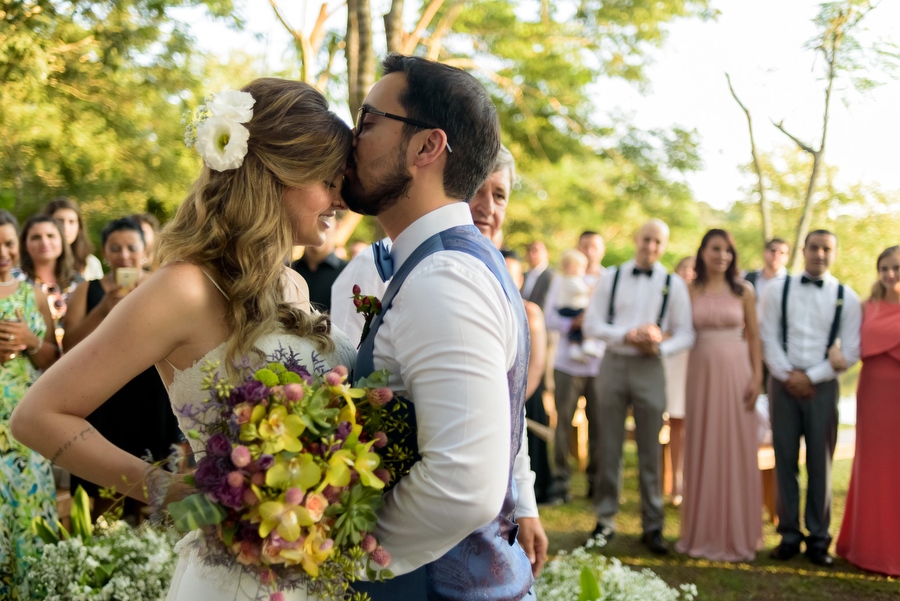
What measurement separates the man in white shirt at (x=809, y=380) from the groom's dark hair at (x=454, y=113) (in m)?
5.77

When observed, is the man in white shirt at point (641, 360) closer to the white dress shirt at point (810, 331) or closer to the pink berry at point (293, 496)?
the white dress shirt at point (810, 331)

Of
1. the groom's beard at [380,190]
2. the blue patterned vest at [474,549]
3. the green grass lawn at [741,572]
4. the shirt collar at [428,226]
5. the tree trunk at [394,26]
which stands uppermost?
the tree trunk at [394,26]

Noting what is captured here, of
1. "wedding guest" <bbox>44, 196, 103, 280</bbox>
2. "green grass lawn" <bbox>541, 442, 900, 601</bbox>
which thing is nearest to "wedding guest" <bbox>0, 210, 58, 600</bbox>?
"wedding guest" <bbox>44, 196, 103, 280</bbox>

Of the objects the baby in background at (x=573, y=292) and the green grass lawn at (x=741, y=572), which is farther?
the baby in background at (x=573, y=292)

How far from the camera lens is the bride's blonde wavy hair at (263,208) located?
2148 mm

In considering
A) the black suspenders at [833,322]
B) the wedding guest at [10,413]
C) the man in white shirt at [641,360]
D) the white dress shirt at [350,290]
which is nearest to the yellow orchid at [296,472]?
the white dress shirt at [350,290]

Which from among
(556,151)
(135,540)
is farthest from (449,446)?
(556,151)

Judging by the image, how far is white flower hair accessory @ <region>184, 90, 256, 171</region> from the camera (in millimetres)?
2143

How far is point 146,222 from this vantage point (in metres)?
6.76

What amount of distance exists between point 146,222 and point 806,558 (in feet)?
20.1

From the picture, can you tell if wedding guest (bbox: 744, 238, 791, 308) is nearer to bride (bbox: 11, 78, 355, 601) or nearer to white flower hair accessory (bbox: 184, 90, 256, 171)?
bride (bbox: 11, 78, 355, 601)

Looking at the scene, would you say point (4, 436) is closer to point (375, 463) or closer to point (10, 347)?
point (10, 347)

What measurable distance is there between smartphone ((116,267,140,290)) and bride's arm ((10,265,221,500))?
360cm

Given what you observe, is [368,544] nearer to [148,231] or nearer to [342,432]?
[342,432]
